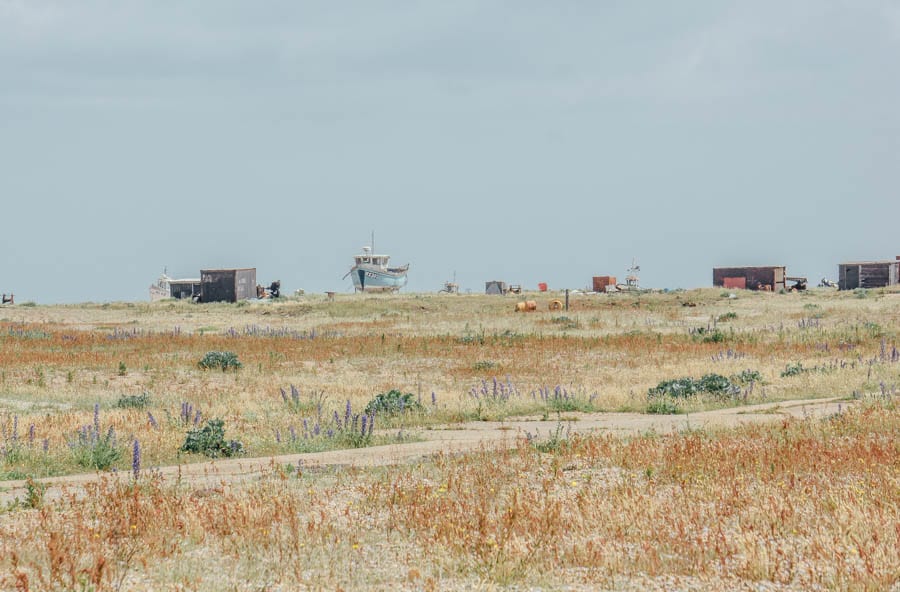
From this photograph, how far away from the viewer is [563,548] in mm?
7836

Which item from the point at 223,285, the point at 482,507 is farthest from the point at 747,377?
the point at 223,285

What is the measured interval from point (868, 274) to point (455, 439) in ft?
254

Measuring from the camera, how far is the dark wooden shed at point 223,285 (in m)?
84.4

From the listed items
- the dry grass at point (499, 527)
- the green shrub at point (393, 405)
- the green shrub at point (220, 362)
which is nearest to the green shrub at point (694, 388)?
the green shrub at point (393, 405)

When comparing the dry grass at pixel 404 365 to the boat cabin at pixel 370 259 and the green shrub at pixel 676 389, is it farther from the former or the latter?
the boat cabin at pixel 370 259

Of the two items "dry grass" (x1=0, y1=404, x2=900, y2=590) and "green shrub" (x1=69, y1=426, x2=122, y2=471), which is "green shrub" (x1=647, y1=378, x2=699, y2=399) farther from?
"green shrub" (x1=69, y1=426, x2=122, y2=471)

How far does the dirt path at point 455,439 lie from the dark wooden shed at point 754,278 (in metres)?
68.1

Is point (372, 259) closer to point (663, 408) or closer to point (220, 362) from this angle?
point (220, 362)

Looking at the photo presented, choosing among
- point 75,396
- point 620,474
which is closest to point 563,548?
point 620,474

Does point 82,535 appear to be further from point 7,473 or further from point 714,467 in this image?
point 714,467

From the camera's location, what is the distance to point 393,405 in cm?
1931

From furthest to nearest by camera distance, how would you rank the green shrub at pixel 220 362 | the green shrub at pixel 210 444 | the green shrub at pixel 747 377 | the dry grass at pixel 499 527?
the green shrub at pixel 220 362 → the green shrub at pixel 747 377 → the green shrub at pixel 210 444 → the dry grass at pixel 499 527

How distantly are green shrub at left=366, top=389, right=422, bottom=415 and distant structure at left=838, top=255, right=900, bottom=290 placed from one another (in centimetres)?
7196

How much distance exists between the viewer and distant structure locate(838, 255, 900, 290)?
8069 centimetres
